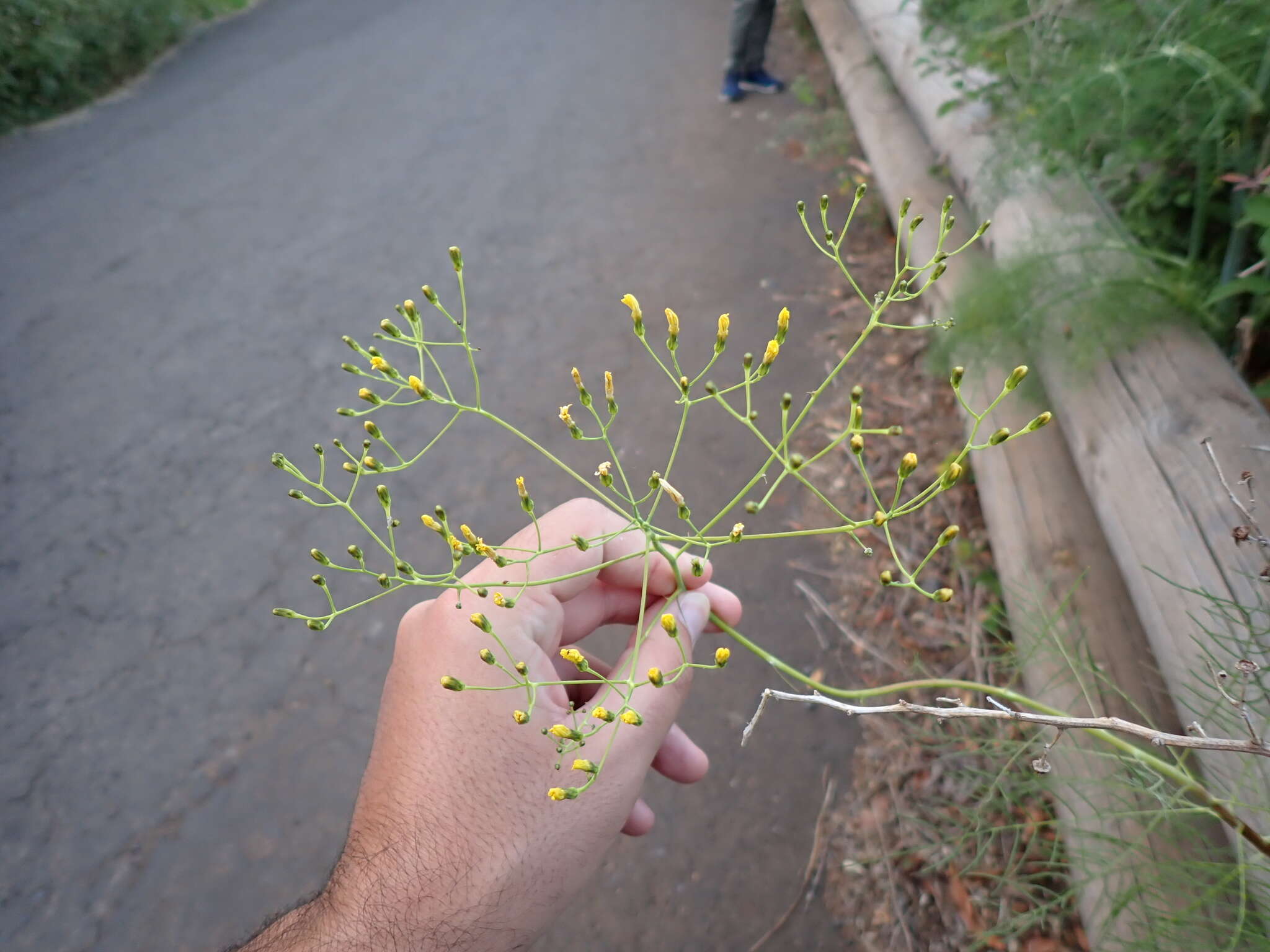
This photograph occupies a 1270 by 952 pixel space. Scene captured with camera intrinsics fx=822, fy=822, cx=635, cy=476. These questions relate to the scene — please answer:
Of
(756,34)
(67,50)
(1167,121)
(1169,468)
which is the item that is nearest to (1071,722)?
(1169,468)

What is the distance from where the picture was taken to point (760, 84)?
706cm

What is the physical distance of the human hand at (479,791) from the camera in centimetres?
152

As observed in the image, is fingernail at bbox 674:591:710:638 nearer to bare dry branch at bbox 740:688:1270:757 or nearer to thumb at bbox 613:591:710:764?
thumb at bbox 613:591:710:764

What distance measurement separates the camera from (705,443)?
4.25 metres

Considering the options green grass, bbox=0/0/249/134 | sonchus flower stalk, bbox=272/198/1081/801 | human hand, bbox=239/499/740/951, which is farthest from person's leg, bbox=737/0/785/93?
green grass, bbox=0/0/249/134

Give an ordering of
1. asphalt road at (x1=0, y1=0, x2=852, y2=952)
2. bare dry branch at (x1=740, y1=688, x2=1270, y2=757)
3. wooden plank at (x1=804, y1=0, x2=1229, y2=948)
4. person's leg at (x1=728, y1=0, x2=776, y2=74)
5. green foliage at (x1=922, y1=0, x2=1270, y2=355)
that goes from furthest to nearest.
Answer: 1. person's leg at (x1=728, y1=0, x2=776, y2=74)
2. asphalt road at (x1=0, y1=0, x2=852, y2=952)
3. green foliage at (x1=922, y1=0, x2=1270, y2=355)
4. wooden plank at (x1=804, y1=0, x2=1229, y2=948)
5. bare dry branch at (x1=740, y1=688, x2=1270, y2=757)

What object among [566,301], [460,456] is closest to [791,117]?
[566,301]

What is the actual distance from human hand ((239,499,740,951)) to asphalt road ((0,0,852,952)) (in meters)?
1.50

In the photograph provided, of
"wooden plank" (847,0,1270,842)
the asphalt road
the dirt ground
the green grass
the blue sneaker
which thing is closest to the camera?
"wooden plank" (847,0,1270,842)

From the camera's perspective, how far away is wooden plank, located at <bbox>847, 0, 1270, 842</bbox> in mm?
1806

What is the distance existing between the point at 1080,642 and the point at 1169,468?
54cm

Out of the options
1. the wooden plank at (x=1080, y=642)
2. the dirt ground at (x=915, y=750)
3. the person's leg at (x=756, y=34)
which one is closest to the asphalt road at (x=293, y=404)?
the dirt ground at (x=915, y=750)

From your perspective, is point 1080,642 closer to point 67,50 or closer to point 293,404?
point 293,404

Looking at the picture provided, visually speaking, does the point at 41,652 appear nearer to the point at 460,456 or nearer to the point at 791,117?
the point at 460,456
